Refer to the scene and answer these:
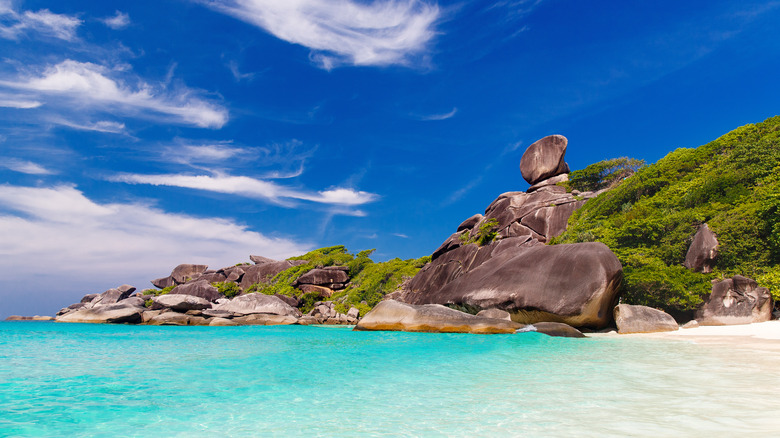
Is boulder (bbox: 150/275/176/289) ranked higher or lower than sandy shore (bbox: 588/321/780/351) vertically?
higher

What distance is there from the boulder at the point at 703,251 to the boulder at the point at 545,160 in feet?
55.2

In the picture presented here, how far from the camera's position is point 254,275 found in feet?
140

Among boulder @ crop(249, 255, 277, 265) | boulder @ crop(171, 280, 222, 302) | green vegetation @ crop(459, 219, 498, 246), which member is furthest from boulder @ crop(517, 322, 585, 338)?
boulder @ crop(249, 255, 277, 265)

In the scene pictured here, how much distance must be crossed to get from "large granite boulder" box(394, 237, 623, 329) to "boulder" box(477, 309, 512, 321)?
0.52ft

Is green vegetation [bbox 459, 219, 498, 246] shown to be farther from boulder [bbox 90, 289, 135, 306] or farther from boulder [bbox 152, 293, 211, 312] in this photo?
boulder [bbox 90, 289, 135, 306]

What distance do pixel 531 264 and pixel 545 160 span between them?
61.4 feet

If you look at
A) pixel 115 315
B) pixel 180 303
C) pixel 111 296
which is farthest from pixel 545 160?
pixel 111 296

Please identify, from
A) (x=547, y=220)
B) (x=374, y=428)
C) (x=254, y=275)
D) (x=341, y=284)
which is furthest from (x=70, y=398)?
(x=254, y=275)

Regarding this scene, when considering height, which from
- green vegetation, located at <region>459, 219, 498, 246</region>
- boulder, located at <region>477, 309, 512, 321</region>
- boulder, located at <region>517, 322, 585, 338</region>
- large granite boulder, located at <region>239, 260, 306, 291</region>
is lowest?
boulder, located at <region>517, 322, 585, 338</region>

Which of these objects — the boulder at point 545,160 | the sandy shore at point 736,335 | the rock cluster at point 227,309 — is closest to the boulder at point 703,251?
the sandy shore at point 736,335

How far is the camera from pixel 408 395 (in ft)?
16.5

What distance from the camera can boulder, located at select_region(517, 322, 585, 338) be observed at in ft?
42.6

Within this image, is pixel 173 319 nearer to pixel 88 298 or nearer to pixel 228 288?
pixel 228 288

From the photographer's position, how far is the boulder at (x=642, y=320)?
1324cm
